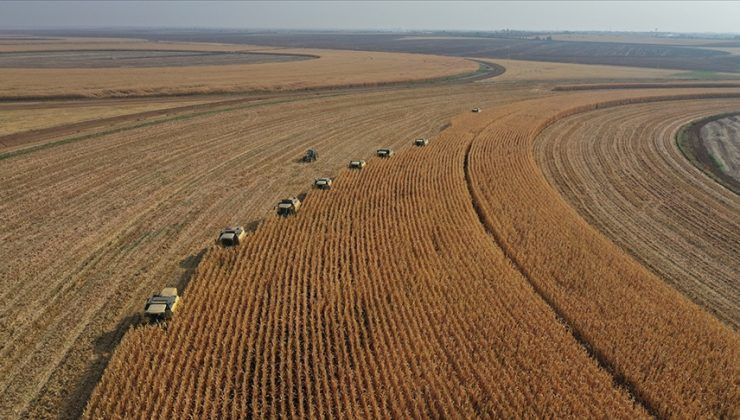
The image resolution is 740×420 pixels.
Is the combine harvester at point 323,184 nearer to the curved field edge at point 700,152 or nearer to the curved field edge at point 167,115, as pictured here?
the curved field edge at point 167,115

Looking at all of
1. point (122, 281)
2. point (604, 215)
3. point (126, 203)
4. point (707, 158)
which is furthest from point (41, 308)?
point (707, 158)

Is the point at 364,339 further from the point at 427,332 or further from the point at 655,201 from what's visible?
the point at 655,201

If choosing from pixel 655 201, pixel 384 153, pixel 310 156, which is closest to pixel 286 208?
pixel 310 156

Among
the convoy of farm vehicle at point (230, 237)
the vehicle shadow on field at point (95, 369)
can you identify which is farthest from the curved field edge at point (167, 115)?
the vehicle shadow on field at point (95, 369)

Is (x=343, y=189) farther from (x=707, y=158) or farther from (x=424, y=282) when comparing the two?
(x=707, y=158)

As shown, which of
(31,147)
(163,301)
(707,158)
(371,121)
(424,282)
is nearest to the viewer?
(163,301)
